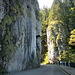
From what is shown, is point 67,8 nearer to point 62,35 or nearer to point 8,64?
point 62,35

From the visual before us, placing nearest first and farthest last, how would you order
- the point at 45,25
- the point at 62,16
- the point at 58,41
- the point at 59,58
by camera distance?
the point at 59,58 < the point at 58,41 < the point at 62,16 < the point at 45,25

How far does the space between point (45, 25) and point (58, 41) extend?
16.9 m

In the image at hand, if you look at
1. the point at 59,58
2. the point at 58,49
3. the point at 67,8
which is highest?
the point at 67,8

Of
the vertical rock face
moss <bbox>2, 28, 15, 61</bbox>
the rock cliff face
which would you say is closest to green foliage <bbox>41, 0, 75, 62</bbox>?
the vertical rock face

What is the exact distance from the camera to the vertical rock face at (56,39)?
1943 inches

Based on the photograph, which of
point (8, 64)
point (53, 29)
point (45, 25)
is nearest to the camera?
point (8, 64)

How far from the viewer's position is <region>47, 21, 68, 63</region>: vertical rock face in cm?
4935

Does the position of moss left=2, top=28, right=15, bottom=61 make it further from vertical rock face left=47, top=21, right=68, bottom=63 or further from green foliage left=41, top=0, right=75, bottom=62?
vertical rock face left=47, top=21, right=68, bottom=63

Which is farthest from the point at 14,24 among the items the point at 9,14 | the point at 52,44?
the point at 52,44

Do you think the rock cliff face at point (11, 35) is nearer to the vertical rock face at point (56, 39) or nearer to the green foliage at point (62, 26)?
the green foliage at point (62, 26)

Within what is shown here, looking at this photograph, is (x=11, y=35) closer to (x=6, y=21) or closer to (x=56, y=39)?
(x=6, y=21)

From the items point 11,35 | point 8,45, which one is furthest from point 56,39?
point 8,45

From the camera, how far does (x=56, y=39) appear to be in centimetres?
5169

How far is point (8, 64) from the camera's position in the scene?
15102 mm
